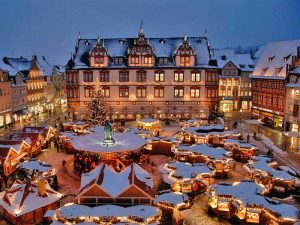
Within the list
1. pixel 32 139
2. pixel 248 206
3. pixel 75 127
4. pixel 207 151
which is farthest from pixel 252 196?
pixel 75 127

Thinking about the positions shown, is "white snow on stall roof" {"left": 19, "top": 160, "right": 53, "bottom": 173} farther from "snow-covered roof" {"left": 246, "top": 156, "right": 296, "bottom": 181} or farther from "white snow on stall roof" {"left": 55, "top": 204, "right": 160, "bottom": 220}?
"snow-covered roof" {"left": 246, "top": 156, "right": 296, "bottom": 181}

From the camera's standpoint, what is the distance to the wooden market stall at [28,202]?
21.8m

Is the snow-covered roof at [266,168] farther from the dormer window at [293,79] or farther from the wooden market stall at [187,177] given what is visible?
the dormer window at [293,79]

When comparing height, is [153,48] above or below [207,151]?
above


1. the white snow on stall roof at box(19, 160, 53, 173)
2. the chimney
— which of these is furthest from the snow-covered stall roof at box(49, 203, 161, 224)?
the white snow on stall roof at box(19, 160, 53, 173)

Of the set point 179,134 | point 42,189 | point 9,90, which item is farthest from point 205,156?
point 9,90

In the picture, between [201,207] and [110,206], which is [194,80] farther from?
[110,206]

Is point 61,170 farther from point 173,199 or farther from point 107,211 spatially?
point 107,211

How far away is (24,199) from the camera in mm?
22312

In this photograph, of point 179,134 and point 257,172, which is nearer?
point 257,172

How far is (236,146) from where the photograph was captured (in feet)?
121

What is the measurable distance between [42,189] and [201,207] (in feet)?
38.0

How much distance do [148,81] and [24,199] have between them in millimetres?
40515

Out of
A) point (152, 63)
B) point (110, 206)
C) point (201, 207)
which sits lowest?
point (201, 207)
